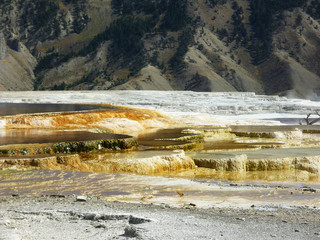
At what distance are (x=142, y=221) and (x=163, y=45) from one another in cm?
10355

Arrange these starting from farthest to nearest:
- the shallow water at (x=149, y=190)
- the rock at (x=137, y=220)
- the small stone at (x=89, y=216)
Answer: the shallow water at (x=149, y=190)
the small stone at (x=89, y=216)
the rock at (x=137, y=220)

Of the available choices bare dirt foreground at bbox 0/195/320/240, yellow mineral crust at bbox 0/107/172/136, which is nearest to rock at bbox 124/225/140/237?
bare dirt foreground at bbox 0/195/320/240

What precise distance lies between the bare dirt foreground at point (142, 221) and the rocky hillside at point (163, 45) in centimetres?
8233

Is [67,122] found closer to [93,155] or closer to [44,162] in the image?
[93,155]

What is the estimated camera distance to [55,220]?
28.2 ft

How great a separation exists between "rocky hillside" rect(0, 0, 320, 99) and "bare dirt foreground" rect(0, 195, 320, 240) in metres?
82.3

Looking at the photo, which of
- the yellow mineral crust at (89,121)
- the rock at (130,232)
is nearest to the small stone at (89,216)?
the rock at (130,232)

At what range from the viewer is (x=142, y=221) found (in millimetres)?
8336

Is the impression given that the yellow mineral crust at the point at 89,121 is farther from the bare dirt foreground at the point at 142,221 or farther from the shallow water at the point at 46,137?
the bare dirt foreground at the point at 142,221

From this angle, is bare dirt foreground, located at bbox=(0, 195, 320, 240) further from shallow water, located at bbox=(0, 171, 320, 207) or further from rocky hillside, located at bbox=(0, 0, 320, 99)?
rocky hillside, located at bbox=(0, 0, 320, 99)

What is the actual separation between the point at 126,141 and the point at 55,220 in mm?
10491

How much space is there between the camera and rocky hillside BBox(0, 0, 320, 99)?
103 m

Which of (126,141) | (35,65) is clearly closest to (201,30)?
(35,65)

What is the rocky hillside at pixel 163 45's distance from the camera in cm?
10331
